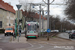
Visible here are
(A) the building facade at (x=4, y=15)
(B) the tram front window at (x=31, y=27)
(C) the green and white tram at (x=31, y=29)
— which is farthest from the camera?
(A) the building facade at (x=4, y=15)

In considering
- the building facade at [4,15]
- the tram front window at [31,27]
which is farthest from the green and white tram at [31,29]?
the building facade at [4,15]

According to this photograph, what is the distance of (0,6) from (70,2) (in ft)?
110

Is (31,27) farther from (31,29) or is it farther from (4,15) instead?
(4,15)

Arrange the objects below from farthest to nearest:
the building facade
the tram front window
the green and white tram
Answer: the building facade < the tram front window < the green and white tram

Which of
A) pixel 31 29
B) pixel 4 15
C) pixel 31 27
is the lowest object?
pixel 31 29

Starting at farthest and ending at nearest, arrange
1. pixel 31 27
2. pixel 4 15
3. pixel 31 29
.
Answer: pixel 4 15, pixel 31 27, pixel 31 29

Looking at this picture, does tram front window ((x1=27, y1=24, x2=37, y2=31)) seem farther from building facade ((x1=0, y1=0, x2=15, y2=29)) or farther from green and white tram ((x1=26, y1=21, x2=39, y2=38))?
building facade ((x1=0, y1=0, x2=15, y2=29))

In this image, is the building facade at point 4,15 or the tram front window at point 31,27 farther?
the building facade at point 4,15

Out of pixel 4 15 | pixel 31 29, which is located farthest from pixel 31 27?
pixel 4 15

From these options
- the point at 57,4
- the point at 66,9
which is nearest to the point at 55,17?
the point at 66,9

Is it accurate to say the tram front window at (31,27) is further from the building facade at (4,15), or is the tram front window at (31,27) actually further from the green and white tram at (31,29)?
the building facade at (4,15)

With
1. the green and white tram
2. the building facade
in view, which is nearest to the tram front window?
the green and white tram

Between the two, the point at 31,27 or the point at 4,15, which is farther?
the point at 4,15

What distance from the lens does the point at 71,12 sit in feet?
135
